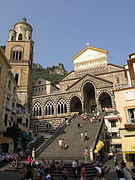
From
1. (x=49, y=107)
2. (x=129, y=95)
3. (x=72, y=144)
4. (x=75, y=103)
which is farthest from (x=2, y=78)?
(x=75, y=103)

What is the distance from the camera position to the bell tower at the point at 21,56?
125 ft

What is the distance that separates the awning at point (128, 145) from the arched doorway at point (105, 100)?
18.0 meters

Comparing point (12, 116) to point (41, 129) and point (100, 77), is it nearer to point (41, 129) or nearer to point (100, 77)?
point (41, 129)

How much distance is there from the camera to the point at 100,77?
36875 millimetres

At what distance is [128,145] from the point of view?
15.8 metres

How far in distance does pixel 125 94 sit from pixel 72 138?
8.32 meters

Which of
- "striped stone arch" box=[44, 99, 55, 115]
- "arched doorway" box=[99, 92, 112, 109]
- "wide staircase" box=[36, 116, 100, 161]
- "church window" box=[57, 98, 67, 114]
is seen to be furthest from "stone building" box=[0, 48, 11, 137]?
"arched doorway" box=[99, 92, 112, 109]

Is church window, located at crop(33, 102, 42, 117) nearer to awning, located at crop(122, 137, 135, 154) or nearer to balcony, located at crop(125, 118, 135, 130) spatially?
balcony, located at crop(125, 118, 135, 130)

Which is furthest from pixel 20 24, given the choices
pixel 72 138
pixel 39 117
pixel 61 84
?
pixel 72 138

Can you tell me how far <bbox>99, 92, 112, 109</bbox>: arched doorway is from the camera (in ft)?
113

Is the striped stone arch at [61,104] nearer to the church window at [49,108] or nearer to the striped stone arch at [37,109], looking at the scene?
the church window at [49,108]

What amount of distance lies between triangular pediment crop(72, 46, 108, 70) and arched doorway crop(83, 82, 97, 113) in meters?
6.44

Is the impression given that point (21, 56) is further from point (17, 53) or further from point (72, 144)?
point (72, 144)

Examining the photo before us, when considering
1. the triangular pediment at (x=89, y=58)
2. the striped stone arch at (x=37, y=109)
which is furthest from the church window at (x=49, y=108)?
the triangular pediment at (x=89, y=58)
